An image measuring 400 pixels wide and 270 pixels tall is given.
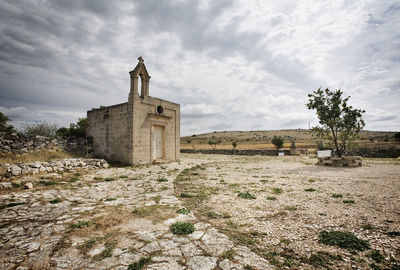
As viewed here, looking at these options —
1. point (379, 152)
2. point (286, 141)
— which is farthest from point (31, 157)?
point (286, 141)

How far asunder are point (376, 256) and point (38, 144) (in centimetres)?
1667

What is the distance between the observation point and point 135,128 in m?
13.2

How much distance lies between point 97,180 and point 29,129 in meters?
14.1

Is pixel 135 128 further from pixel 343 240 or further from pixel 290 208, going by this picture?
pixel 343 240

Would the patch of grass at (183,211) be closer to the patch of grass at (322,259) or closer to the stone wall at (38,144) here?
the patch of grass at (322,259)

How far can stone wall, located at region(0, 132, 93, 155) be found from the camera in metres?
11.1

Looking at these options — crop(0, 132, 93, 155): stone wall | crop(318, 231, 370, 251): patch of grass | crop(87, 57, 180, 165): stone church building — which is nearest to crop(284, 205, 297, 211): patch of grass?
crop(318, 231, 370, 251): patch of grass

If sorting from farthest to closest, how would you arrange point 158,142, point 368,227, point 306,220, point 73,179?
point 158,142
point 73,179
point 306,220
point 368,227

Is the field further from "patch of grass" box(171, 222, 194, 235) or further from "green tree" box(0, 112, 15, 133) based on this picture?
"green tree" box(0, 112, 15, 133)

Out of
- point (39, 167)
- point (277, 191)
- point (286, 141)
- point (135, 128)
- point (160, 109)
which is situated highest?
point (160, 109)

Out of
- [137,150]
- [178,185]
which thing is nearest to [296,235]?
[178,185]

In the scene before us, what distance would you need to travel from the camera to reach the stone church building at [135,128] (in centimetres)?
1327

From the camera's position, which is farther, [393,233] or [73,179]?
[73,179]

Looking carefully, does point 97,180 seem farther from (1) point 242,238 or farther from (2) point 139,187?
(1) point 242,238
